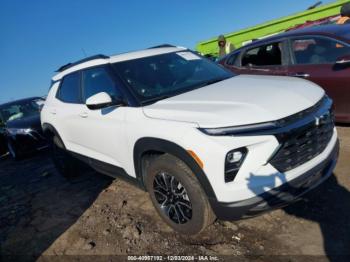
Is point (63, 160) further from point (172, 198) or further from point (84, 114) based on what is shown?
point (172, 198)

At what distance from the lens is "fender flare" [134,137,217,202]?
8.07 feet

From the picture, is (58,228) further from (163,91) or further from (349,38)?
(349,38)

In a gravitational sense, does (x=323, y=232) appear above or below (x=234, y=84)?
below

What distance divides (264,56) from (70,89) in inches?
133

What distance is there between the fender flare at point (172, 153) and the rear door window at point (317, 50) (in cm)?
326

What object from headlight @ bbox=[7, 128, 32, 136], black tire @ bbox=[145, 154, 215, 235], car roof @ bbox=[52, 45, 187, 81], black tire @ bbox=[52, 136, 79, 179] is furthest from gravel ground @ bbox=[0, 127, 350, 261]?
headlight @ bbox=[7, 128, 32, 136]

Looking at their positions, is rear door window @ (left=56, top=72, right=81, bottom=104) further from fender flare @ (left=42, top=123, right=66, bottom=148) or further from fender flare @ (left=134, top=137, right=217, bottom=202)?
fender flare @ (left=134, top=137, right=217, bottom=202)

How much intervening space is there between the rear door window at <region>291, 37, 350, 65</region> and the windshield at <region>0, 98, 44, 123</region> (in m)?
6.71

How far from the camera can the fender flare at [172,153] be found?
8.07 ft

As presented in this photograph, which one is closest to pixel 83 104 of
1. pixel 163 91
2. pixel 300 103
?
pixel 163 91

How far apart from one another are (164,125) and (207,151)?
0.51 meters

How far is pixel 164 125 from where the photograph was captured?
8.79ft

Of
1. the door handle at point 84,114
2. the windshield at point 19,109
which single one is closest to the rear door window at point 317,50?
the door handle at point 84,114

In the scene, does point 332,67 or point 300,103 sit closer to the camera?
point 300,103
